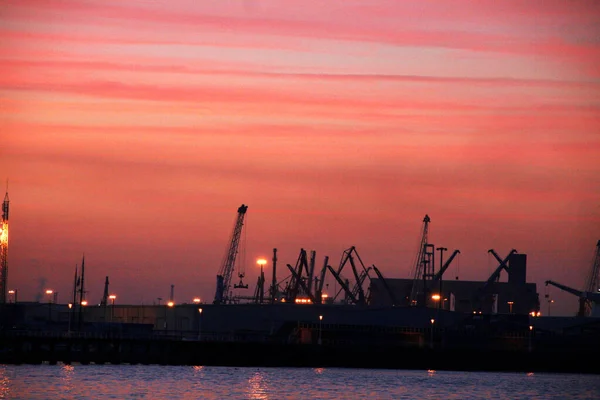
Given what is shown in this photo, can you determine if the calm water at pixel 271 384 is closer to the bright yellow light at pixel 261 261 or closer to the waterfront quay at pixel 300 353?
the waterfront quay at pixel 300 353

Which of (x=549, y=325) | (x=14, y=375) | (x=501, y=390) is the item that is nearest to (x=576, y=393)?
(x=501, y=390)

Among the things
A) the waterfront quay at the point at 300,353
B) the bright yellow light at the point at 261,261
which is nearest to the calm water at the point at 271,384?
the waterfront quay at the point at 300,353

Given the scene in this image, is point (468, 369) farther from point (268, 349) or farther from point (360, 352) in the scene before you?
point (268, 349)

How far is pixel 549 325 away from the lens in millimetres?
190875

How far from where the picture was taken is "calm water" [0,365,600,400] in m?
96.2

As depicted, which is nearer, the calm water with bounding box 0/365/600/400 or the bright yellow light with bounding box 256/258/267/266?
the calm water with bounding box 0/365/600/400

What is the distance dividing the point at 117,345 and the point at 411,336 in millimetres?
39586

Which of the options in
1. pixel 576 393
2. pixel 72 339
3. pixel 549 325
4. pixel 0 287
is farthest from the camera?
pixel 549 325

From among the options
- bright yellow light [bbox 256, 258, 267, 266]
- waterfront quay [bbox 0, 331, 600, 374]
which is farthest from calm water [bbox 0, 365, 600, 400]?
bright yellow light [bbox 256, 258, 267, 266]

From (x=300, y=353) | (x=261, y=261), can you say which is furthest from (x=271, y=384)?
(x=261, y=261)

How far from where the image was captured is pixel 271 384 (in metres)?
111

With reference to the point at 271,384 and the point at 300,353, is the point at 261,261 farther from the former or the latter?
the point at 271,384

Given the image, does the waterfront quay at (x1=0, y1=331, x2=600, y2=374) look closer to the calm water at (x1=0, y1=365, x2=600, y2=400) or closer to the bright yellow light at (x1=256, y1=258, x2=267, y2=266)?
the calm water at (x1=0, y1=365, x2=600, y2=400)

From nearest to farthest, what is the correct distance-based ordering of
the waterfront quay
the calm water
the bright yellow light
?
1. the calm water
2. the waterfront quay
3. the bright yellow light
